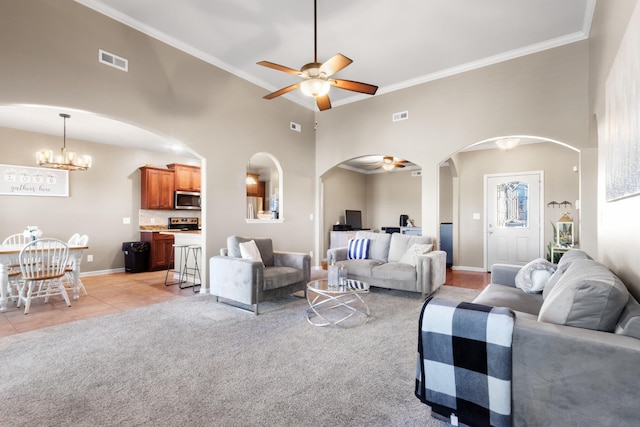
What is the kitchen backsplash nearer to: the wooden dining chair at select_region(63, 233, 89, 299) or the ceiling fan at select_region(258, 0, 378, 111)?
the wooden dining chair at select_region(63, 233, 89, 299)

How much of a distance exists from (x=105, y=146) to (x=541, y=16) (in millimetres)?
7817

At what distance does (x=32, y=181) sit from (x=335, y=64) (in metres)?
6.05

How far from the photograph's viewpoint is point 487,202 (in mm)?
6898

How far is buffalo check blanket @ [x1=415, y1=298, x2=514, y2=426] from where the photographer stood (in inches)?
58.9

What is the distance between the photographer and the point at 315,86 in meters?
3.34

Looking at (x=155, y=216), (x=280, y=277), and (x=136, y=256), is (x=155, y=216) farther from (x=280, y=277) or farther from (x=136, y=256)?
(x=280, y=277)

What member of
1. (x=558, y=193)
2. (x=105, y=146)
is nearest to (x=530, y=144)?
(x=558, y=193)

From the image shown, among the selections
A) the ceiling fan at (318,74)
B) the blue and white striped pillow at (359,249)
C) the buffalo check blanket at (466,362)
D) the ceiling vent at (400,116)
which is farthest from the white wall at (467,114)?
the buffalo check blanket at (466,362)

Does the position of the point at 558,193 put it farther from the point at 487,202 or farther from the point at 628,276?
the point at 628,276

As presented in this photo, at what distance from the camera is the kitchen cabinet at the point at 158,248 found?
22.0ft

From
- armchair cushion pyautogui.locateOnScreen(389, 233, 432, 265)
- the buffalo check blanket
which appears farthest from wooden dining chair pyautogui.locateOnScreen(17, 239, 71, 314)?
armchair cushion pyautogui.locateOnScreen(389, 233, 432, 265)

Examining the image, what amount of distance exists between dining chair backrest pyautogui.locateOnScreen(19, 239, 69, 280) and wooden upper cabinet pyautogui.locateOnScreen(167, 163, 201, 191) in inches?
139

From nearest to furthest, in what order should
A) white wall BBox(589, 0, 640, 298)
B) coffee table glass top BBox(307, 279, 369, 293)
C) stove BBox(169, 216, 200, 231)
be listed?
white wall BBox(589, 0, 640, 298) < coffee table glass top BBox(307, 279, 369, 293) < stove BBox(169, 216, 200, 231)

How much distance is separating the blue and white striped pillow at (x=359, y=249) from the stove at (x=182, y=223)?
4.27m
